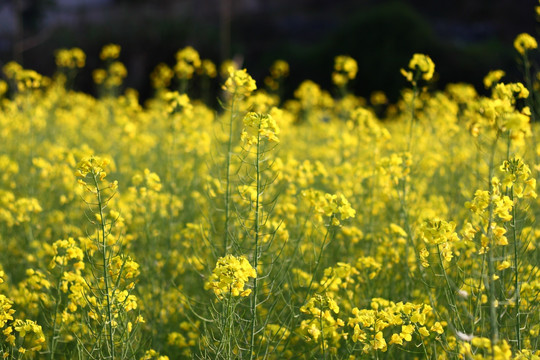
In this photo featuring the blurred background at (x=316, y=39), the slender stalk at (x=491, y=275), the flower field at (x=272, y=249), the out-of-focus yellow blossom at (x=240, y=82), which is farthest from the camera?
the blurred background at (x=316, y=39)

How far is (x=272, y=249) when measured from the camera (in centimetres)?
322

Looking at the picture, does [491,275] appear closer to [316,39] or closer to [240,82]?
[240,82]

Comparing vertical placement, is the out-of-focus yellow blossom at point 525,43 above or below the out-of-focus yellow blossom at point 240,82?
above

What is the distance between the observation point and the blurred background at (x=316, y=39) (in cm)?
1125

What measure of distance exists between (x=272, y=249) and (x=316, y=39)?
1372 centimetres

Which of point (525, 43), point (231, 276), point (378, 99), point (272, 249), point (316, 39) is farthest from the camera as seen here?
point (316, 39)

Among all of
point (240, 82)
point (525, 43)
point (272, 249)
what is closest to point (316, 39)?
point (525, 43)

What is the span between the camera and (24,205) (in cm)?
318

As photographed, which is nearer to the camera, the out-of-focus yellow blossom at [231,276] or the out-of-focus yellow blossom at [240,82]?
the out-of-focus yellow blossom at [231,276]

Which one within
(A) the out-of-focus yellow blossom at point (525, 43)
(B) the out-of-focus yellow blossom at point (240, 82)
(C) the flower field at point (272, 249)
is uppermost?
(A) the out-of-focus yellow blossom at point (525, 43)

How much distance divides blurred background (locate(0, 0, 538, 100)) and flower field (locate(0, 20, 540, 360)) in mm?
5420

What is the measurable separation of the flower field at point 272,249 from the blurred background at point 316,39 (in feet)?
17.8

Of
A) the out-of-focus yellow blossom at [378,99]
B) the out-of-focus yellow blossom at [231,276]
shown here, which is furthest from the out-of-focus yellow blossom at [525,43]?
the out-of-focus yellow blossom at [378,99]

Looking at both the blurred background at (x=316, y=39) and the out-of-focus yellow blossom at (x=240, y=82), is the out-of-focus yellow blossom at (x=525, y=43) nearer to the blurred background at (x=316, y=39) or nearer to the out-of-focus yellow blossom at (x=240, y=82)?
the out-of-focus yellow blossom at (x=240, y=82)
